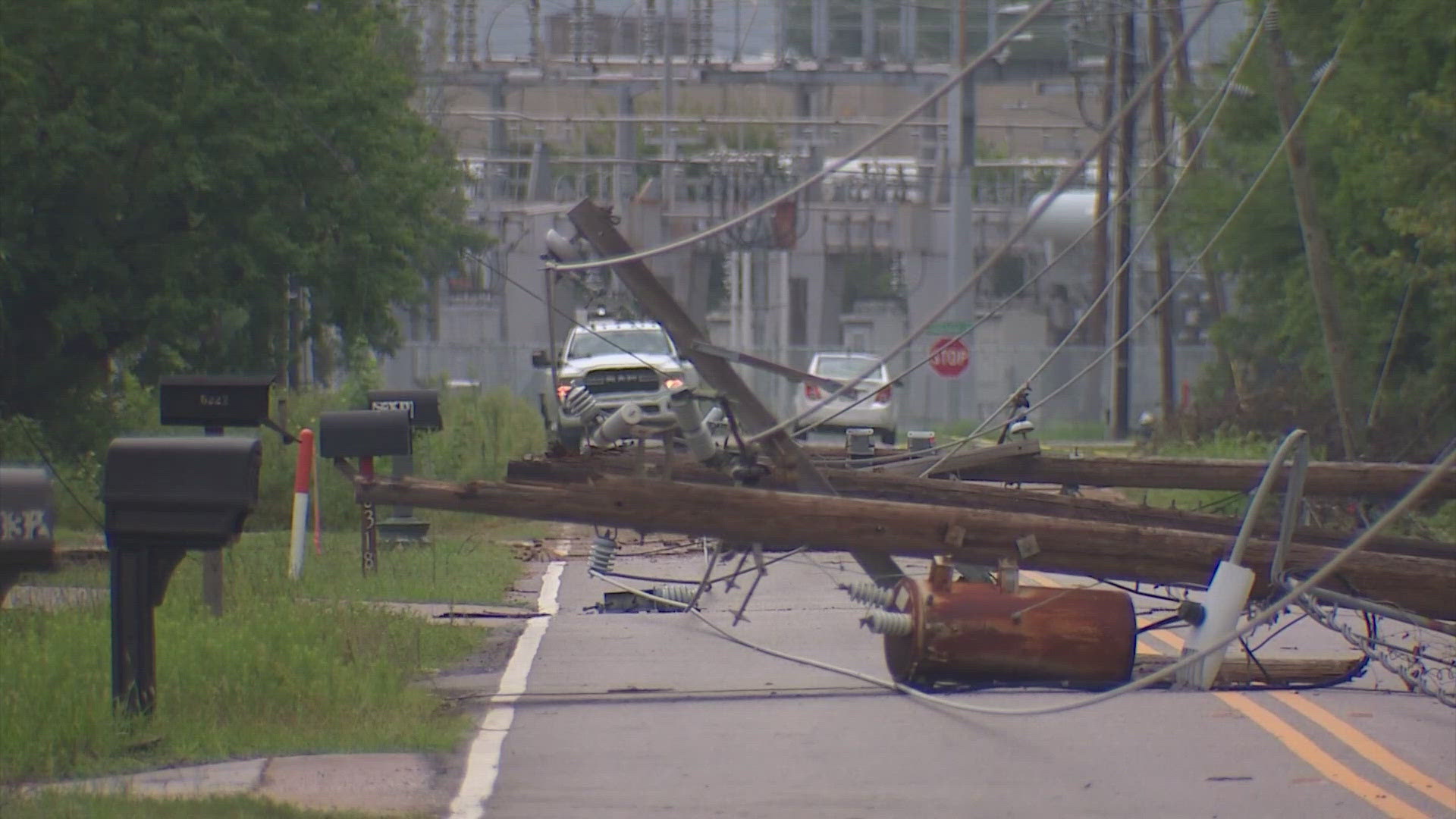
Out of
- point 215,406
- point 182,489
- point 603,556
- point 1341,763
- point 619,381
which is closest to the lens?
point 182,489

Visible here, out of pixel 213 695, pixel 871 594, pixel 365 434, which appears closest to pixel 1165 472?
pixel 871 594

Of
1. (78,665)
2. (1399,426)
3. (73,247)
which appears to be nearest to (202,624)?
(78,665)

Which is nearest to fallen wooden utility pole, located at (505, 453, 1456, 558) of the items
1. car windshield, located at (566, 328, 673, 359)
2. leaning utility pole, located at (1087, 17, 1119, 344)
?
leaning utility pole, located at (1087, 17, 1119, 344)

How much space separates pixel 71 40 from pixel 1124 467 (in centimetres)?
1281

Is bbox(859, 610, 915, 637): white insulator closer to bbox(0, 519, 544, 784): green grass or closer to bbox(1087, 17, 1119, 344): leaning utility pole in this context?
bbox(0, 519, 544, 784): green grass

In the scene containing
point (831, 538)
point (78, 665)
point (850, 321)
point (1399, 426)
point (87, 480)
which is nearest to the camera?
point (831, 538)

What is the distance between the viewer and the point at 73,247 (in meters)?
17.7

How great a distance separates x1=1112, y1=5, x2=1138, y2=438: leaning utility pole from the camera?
26203mm

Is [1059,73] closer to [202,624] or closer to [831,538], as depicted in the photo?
[202,624]

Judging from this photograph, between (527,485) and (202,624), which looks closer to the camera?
(527,485)

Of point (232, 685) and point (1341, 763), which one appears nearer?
point (1341, 763)

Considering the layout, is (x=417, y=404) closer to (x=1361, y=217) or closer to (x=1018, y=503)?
(x=1018, y=503)

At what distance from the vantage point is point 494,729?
9.18 metres

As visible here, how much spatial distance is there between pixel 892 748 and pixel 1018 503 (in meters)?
1.97
